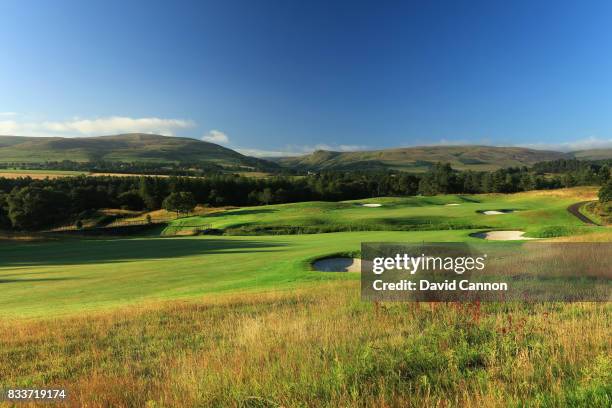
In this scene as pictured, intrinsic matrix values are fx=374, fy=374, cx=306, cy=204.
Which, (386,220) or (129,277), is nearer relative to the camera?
(129,277)

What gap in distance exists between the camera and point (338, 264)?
20.9 metres

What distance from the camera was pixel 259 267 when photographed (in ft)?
69.3

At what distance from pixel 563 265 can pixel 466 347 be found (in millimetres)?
10969


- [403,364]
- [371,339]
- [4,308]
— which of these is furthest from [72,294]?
[403,364]

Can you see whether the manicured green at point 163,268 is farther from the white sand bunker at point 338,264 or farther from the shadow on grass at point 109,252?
the white sand bunker at point 338,264

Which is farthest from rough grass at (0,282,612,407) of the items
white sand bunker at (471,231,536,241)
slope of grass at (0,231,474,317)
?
white sand bunker at (471,231,536,241)

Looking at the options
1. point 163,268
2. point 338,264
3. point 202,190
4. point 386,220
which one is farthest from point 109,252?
point 202,190

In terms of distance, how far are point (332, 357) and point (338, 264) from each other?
1553 cm

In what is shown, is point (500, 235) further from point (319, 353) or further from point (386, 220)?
point (319, 353)

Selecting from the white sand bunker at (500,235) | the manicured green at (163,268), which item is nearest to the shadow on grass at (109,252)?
the manicured green at (163,268)

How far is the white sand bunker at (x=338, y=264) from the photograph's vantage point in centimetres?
1983

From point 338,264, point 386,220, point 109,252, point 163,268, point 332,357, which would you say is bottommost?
point 109,252

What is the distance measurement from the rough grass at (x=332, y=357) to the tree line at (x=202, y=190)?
250 ft

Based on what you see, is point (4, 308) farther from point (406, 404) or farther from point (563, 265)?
point (563, 265)
